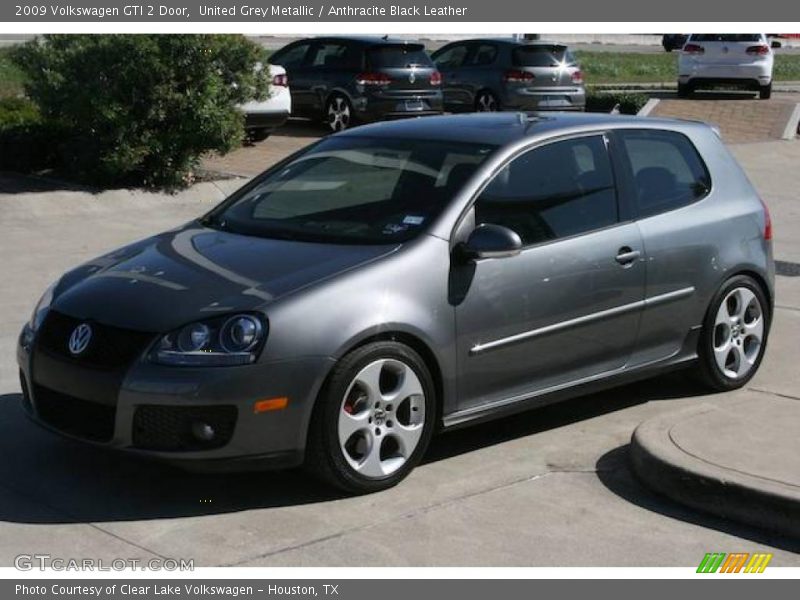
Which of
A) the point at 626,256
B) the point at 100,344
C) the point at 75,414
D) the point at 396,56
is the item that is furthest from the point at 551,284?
the point at 396,56

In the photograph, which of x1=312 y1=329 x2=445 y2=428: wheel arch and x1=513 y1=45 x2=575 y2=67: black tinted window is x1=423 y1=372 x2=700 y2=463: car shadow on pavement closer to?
x1=312 y1=329 x2=445 y2=428: wheel arch

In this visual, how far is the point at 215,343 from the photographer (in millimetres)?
5508

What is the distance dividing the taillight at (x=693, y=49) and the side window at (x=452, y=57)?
5.12m

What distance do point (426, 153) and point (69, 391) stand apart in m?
2.05

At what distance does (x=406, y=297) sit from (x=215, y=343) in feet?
2.80

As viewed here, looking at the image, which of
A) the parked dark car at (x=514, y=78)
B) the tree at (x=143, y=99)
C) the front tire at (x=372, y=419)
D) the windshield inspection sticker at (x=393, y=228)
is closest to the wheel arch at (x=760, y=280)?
the windshield inspection sticker at (x=393, y=228)

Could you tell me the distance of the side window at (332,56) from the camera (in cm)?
2036

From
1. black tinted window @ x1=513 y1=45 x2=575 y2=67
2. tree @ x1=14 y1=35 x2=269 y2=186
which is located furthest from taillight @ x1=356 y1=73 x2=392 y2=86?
tree @ x1=14 y1=35 x2=269 y2=186

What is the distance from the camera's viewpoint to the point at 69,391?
573 centimetres

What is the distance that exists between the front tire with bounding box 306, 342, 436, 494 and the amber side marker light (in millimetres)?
164

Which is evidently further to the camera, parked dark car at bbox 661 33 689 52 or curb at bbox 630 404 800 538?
parked dark car at bbox 661 33 689 52

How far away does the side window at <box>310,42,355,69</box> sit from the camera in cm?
2036

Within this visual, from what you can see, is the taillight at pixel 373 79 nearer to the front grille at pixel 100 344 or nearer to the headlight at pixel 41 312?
the headlight at pixel 41 312

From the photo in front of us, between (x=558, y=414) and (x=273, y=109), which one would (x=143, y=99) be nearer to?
(x=273, y=109)
